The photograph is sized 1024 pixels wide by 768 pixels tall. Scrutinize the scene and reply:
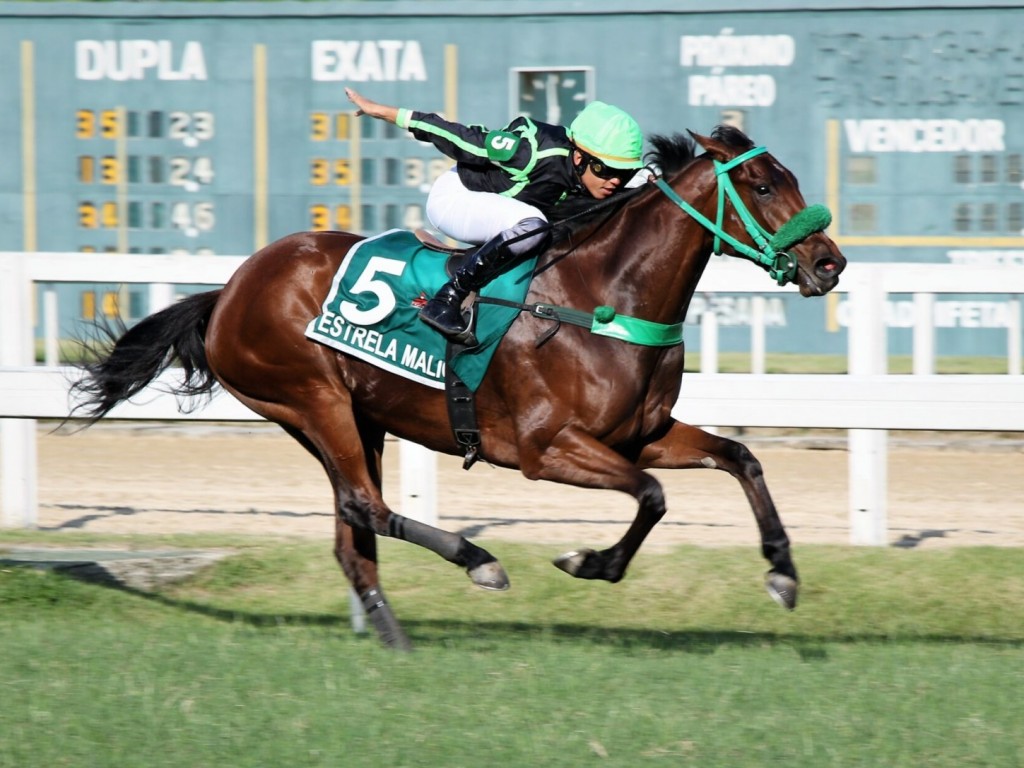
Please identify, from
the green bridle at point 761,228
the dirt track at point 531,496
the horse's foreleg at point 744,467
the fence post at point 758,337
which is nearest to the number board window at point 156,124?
the dirt track at point 531,496

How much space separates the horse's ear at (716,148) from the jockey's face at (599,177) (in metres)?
0.38

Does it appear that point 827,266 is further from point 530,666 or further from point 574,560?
point 530,666

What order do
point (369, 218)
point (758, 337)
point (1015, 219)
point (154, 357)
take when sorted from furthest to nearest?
1. point (369, 218)
2. point (1015, 219)
3. point (758, 337)
4. point (154, 357)

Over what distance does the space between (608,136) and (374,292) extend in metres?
1.02

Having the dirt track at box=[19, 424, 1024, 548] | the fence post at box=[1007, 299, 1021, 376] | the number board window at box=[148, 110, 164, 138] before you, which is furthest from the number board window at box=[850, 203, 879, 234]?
the number board window at box=[148, 110, 164, 138]

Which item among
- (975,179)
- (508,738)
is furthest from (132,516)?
(975,179)

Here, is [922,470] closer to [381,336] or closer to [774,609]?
[774,609]

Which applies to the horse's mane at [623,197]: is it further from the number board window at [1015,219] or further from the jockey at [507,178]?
the number board window at [1015,219]

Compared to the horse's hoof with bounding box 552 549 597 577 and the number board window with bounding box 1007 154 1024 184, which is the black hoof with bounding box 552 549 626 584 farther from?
the number board window with bounding box 1007 154 1024 184

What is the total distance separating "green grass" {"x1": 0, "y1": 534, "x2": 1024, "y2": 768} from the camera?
398cm

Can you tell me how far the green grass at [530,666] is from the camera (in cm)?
398

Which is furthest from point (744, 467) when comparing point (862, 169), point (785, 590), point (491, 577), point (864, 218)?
point (862, 169)

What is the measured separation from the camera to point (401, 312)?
18.0 feet

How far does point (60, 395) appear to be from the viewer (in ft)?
23.0
